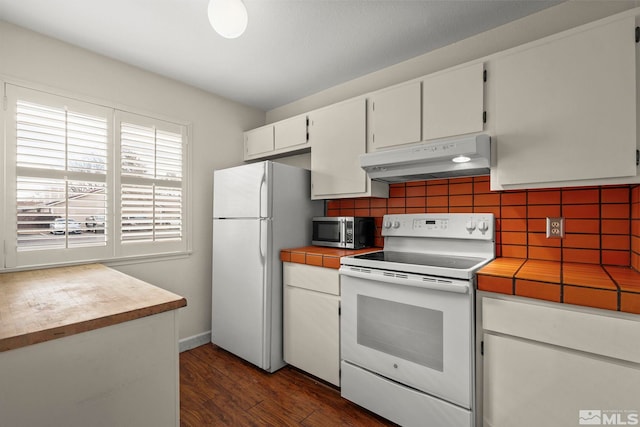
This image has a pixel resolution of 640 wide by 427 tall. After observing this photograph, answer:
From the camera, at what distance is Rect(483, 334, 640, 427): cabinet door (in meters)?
1.15

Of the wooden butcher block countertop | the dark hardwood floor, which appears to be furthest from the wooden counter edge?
the dark hardwood floor

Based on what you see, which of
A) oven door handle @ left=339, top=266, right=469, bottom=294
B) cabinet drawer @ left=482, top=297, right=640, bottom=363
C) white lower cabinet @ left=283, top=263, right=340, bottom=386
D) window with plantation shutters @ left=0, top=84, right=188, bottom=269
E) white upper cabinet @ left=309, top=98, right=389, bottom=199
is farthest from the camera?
white upper cabinet @ left=309, top=98, right=389, bottom=199

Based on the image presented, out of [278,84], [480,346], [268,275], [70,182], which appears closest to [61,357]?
[268,275]

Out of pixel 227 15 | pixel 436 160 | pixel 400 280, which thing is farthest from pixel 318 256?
pixel 227 15

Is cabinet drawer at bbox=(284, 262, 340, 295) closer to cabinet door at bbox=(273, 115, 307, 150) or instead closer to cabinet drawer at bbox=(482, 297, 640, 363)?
cabinet drawer at bbox=(482, 297, 640, 363)

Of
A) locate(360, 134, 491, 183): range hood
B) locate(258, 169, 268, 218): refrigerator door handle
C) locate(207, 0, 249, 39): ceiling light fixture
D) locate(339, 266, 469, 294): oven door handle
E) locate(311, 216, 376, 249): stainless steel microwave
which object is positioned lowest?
locate(339, 266, 469, 294): oven door handle

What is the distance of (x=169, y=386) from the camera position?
4.08 ft

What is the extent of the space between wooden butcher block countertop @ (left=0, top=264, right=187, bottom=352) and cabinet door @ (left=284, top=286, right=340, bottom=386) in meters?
1.03

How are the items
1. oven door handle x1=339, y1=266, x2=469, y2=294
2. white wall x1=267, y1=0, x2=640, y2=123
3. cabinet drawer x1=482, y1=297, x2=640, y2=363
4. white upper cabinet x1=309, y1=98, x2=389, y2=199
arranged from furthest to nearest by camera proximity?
white upper cabinet x1=309, y1=98, x2=389, y2=199, white wall x1=267, y1=0, x2=640, y2=123, oven door handle x1=339, y1=266, x2=469, y2=294, cabinet drawer x1=482, y1=297, x2=640, y2=363

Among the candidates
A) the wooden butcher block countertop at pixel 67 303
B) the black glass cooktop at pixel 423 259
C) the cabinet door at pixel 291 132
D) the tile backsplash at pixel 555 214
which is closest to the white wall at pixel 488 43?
the cabinet door at pixel 291 132

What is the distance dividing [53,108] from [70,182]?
51 cm

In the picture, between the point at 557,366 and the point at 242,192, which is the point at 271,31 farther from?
the point at 557,366

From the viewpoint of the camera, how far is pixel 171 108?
8.64 ft

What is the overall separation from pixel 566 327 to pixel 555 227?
2.40 ft
